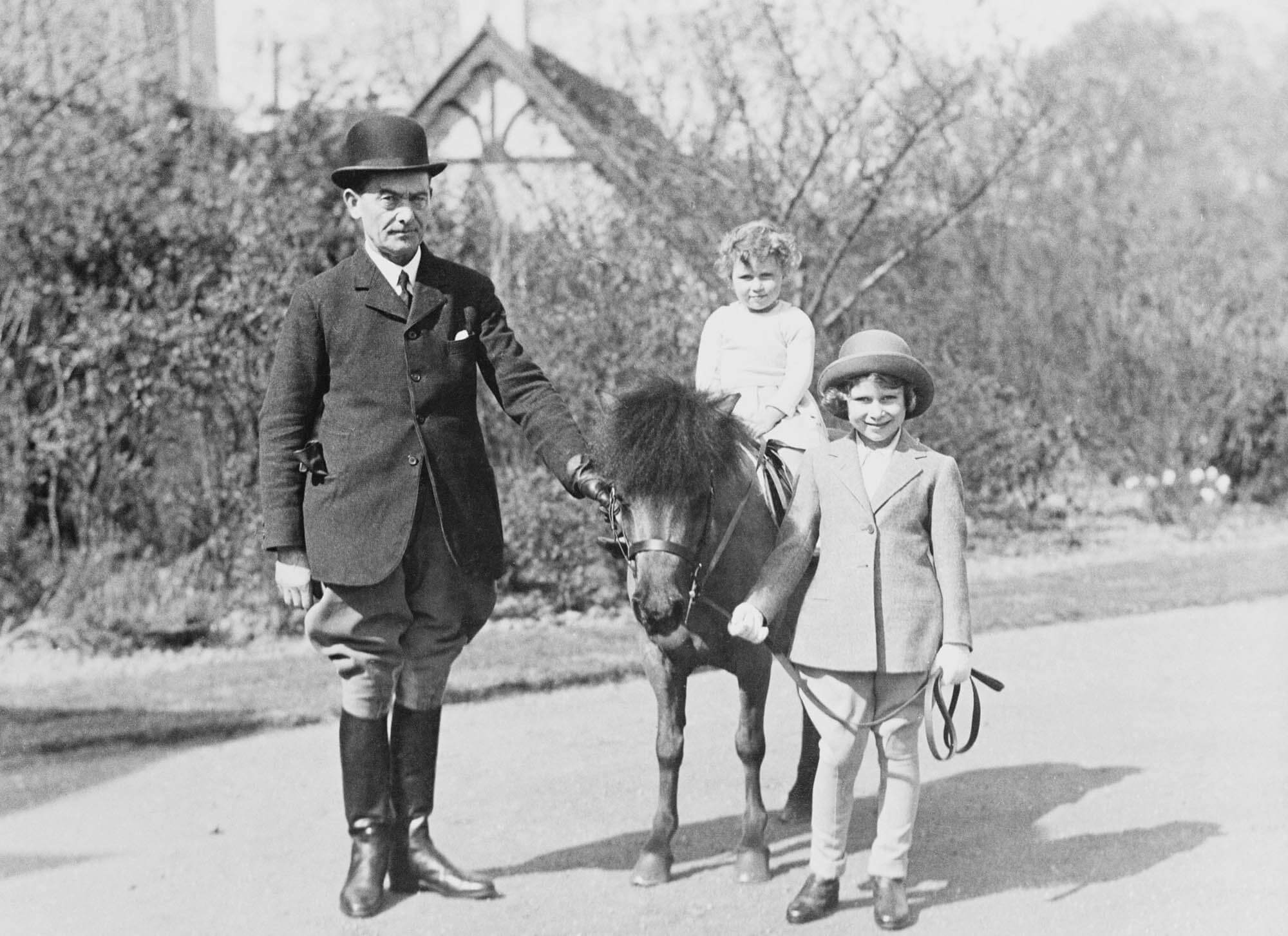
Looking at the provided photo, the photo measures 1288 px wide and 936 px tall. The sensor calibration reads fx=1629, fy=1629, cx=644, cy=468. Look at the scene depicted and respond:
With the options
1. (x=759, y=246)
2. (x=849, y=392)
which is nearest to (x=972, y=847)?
(x=849, y=392)

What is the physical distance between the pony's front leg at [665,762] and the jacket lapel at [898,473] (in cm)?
94

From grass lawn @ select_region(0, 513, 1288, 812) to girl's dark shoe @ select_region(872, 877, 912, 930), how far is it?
3.52 meters

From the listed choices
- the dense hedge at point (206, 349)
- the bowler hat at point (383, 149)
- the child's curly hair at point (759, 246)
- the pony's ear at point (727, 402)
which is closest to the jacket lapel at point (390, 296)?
the bowler hat at point (383, 149)

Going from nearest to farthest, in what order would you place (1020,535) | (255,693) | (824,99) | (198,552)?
(255,693) < (198,552) < (824,99) < (1020,535)

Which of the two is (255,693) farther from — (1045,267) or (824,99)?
(1045,267)

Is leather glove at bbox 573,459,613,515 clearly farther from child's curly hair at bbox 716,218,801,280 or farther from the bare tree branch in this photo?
the bare tree branch

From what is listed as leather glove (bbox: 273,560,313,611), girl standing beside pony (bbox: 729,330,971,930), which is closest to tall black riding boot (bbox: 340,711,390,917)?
leather glove (bbox: 273,560,313,611)

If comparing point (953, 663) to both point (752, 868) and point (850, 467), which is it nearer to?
point (850, 467)

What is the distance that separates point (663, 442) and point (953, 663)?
1039mm

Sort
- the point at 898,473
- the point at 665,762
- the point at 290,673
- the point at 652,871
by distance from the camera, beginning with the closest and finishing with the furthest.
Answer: the point at 898,473 → the point at 652,871 → the point at 665,762 → the point at 290,673

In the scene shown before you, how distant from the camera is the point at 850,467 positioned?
4879 mm

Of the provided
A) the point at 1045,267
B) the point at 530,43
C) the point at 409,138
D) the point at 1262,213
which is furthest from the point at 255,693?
the point at 1262,213

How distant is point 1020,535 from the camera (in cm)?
1502

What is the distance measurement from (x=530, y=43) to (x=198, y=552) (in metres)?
11.1
